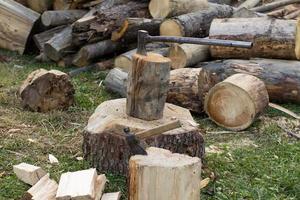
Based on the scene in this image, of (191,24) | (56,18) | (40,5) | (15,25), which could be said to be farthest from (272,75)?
(40,5)

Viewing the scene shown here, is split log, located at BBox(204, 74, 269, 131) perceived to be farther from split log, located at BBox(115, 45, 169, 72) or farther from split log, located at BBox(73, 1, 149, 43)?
split log, located at BBox(73, 1, 149, 43)

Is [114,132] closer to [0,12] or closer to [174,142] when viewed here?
[174,142]

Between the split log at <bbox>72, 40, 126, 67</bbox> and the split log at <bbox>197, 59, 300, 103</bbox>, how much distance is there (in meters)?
1.95

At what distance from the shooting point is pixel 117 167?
4297mm

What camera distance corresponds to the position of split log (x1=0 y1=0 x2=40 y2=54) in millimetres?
8539

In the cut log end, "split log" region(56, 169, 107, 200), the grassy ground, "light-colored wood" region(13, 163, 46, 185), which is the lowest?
the grassy ground

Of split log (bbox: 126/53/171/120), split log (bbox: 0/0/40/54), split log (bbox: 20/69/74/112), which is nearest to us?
split log (bbox: 126/53/171/120)

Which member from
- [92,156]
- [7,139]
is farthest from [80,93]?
[92,156]

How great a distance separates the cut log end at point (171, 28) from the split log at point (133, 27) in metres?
0.22

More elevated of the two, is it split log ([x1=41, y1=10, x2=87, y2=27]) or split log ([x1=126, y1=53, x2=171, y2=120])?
split log ([x1=126, y1=53, x2=171, y2=120])

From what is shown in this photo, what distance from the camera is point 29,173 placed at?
414cm

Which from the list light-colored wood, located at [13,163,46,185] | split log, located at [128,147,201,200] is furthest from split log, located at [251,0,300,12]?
split log, located at [128,147,201,200]

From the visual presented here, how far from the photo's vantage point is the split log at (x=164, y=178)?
3.47m

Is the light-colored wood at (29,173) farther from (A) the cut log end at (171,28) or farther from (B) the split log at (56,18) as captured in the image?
(B) the split log at (56,18)
